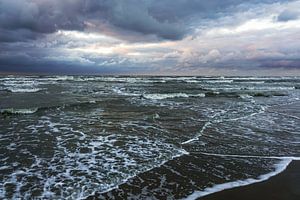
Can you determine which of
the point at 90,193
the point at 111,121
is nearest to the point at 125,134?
the point at 111,121

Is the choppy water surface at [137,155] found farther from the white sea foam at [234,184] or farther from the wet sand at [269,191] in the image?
the wet sand at [269,191]

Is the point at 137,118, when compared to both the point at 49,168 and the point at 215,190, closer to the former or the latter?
the point at 49,168

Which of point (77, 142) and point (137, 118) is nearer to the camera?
point (77, 142)

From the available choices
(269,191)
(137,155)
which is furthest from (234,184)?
(137,155)

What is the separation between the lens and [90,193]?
551cm

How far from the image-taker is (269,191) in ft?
18.4

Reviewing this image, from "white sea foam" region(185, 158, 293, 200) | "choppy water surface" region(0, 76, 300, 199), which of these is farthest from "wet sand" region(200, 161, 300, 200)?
"choppy water surface" region(0, 76, 300, 199)

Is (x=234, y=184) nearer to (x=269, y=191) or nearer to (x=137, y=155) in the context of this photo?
(x=269, y=191)

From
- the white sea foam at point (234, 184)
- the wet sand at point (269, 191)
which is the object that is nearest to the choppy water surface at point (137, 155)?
the white sea foam at point (234, 184)

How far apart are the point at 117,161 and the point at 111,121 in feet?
19.4

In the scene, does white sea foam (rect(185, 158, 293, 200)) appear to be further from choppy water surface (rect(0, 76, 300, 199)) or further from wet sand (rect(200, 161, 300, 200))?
wet sand (rect(200, 161, 300, 200))

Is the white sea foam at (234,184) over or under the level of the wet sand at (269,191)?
under

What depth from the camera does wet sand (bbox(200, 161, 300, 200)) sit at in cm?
531

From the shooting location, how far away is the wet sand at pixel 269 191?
5.31 m
